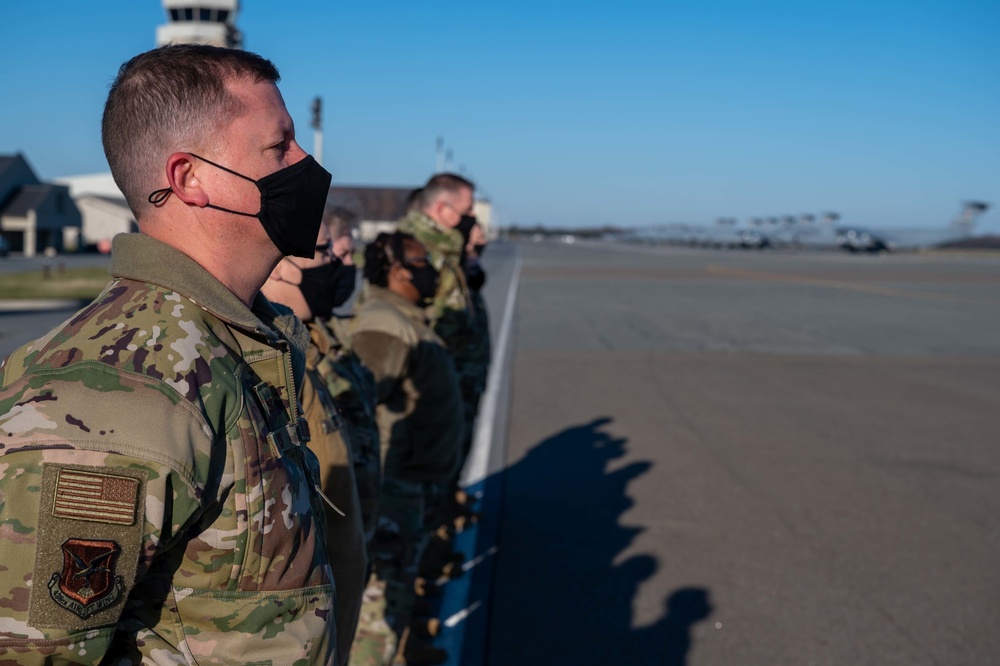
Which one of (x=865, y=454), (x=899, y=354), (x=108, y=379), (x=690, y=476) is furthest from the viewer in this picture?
(x=899, y=354)

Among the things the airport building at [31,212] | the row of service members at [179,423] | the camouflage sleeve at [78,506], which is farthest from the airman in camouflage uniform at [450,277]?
the airport building at [31,212]

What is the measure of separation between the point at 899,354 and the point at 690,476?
324 inches

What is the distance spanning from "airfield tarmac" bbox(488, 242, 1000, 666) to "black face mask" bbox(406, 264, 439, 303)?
5.33 ft

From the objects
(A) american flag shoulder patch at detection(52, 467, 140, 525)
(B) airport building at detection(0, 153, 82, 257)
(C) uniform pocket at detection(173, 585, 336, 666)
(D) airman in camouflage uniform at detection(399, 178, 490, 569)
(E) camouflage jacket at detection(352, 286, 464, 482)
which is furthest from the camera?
(B) airport building at detection(0, 153, 82, 257)

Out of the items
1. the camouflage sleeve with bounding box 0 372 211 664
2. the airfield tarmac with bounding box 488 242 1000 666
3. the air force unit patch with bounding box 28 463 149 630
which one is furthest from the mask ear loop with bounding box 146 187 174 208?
the airfield tarmac with bounding box 488 242 1000 666

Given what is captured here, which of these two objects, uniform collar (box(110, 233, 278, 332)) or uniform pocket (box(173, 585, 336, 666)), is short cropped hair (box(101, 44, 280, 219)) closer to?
uniform collar (box(110, 233, 278, 332))

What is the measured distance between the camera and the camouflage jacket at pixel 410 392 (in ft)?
12.5

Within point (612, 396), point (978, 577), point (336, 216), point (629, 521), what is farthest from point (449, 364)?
point (612, 396)

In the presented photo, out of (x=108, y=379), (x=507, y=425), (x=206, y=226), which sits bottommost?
(x=507, y=425)

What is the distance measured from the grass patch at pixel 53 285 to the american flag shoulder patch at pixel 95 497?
19086mm

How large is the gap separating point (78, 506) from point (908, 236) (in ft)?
323

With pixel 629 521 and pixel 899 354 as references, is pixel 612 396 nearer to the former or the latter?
pixel 629 521

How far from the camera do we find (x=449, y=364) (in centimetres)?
419

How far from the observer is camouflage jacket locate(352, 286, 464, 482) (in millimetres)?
3797
